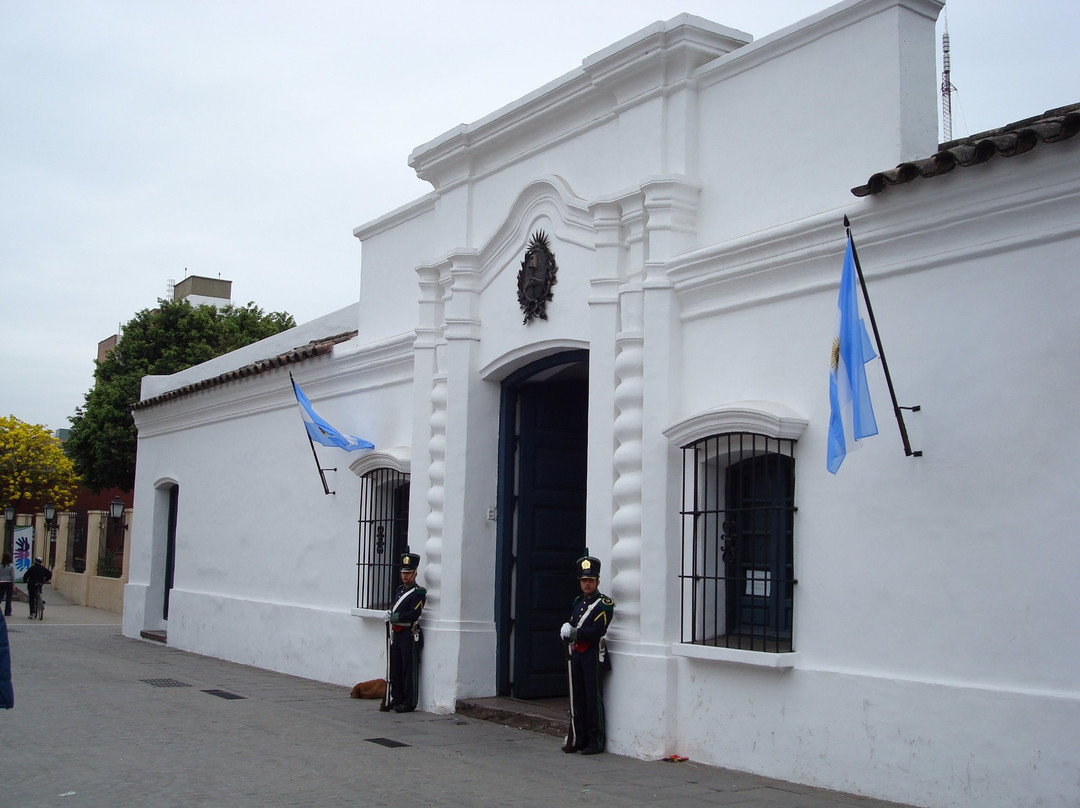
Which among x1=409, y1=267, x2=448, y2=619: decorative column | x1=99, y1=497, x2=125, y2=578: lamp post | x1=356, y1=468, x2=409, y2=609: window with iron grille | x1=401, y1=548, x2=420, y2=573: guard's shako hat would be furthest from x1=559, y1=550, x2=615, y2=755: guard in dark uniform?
x1=99, y1=497, x2=125, y2=578: lamp post

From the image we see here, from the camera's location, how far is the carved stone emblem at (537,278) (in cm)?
1045

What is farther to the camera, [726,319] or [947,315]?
[726,319]

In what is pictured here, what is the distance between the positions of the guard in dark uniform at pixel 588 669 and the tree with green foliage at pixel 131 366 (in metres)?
23.6

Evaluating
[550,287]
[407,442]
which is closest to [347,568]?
[407,442]

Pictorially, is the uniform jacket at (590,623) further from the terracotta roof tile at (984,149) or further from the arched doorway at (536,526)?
the terracotta roof tile at (984,149)

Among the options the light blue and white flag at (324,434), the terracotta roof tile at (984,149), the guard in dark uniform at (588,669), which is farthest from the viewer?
the light blue and white flag at (324,434)

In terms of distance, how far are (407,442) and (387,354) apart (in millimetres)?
1100

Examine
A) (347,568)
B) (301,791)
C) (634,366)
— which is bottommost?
(301,791)

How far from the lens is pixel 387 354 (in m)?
13.0

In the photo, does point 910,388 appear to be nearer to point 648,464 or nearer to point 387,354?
point 648,464

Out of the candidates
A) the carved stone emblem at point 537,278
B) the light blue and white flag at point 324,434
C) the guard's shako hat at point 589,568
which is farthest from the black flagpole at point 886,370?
the light blue and white flag at point 324,434

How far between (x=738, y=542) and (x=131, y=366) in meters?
26.1

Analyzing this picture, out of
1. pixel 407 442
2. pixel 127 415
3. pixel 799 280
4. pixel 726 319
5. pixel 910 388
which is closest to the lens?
pixel 910 388

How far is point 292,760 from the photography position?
866cm
